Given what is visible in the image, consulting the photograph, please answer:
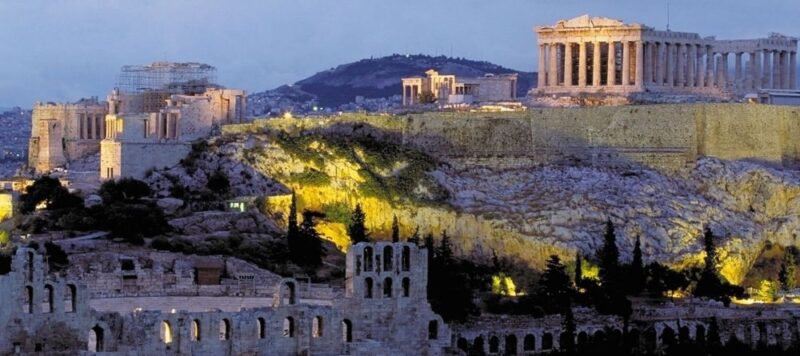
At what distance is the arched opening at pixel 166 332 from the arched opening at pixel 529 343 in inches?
719

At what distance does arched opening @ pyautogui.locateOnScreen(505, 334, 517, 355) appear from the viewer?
75.9m

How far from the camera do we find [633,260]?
284 ft

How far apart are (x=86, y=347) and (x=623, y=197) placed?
127ft

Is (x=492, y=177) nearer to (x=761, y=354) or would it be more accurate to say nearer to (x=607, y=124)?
(x=607, y=124)

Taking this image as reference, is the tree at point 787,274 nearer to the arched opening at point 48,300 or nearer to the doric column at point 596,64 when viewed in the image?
the doric column at point 596,64

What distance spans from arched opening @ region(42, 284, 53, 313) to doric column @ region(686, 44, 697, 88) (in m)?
55.2

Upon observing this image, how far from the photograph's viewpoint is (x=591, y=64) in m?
110

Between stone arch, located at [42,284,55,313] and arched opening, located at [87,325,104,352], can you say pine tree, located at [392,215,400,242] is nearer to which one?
arched opening, located at [87,325,104,352]

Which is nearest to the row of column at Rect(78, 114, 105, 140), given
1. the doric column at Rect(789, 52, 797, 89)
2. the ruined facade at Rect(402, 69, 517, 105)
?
the ruined facade at Rect(402, 69, 517, 105)

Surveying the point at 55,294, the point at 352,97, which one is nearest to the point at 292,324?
the point at 55,294

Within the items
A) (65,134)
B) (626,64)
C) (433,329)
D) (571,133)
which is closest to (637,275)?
(571,133)

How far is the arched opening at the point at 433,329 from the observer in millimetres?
65375

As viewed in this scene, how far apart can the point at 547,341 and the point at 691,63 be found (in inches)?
1445

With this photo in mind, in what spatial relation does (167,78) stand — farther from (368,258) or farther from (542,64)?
(368,258)
